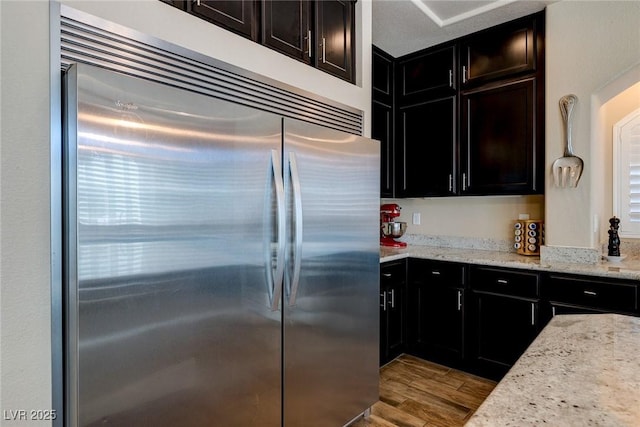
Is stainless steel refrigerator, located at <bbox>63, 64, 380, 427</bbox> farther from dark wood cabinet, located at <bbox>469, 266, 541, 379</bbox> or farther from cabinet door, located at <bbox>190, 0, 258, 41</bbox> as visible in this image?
dark wood cabinet, located at <bbox>469, 266, 541, 379</bbox>

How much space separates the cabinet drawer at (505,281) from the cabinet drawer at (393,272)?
1.72 ft

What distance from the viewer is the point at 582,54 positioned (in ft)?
8.14

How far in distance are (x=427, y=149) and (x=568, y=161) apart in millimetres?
1078

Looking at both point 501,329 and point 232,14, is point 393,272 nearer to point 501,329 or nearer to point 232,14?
point 501,329

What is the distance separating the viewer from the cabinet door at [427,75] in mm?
3082

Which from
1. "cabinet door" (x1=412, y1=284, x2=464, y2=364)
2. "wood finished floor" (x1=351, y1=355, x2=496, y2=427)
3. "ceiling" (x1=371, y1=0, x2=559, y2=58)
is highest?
"ceiling" (x1=371, y1=0, x2=559, y2=58)

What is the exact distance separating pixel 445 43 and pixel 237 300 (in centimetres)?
287

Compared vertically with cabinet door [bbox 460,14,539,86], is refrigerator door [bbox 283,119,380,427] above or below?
below

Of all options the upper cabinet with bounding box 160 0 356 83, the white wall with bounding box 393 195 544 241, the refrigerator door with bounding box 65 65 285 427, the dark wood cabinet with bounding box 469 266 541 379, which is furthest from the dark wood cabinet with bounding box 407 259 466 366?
the refrigerator door with bounding box 65 65 285 427

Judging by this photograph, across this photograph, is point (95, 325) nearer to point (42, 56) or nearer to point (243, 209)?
point (243, 209)

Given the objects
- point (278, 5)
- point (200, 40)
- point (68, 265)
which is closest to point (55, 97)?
point (68, 265)

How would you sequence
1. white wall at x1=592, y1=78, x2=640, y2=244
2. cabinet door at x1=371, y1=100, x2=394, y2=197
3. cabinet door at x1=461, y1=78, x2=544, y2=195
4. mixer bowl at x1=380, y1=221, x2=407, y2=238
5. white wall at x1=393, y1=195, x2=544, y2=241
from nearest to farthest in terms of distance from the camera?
cabinet door at x1=461, y1=78, x2=544, y2=195 → white wall at x1=592, y1=78, x2=640, y2=244 → white wall at x1=393, y1=195, x2=544, y2=241 → cabinet door at x1=371, y1=100, x2=394, y2=197 → mixer bowl at x1=380, y1=221, x2=407, y2=238

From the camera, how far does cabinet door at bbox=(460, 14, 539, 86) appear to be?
107 inches

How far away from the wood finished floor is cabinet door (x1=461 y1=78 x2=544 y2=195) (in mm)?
1485
